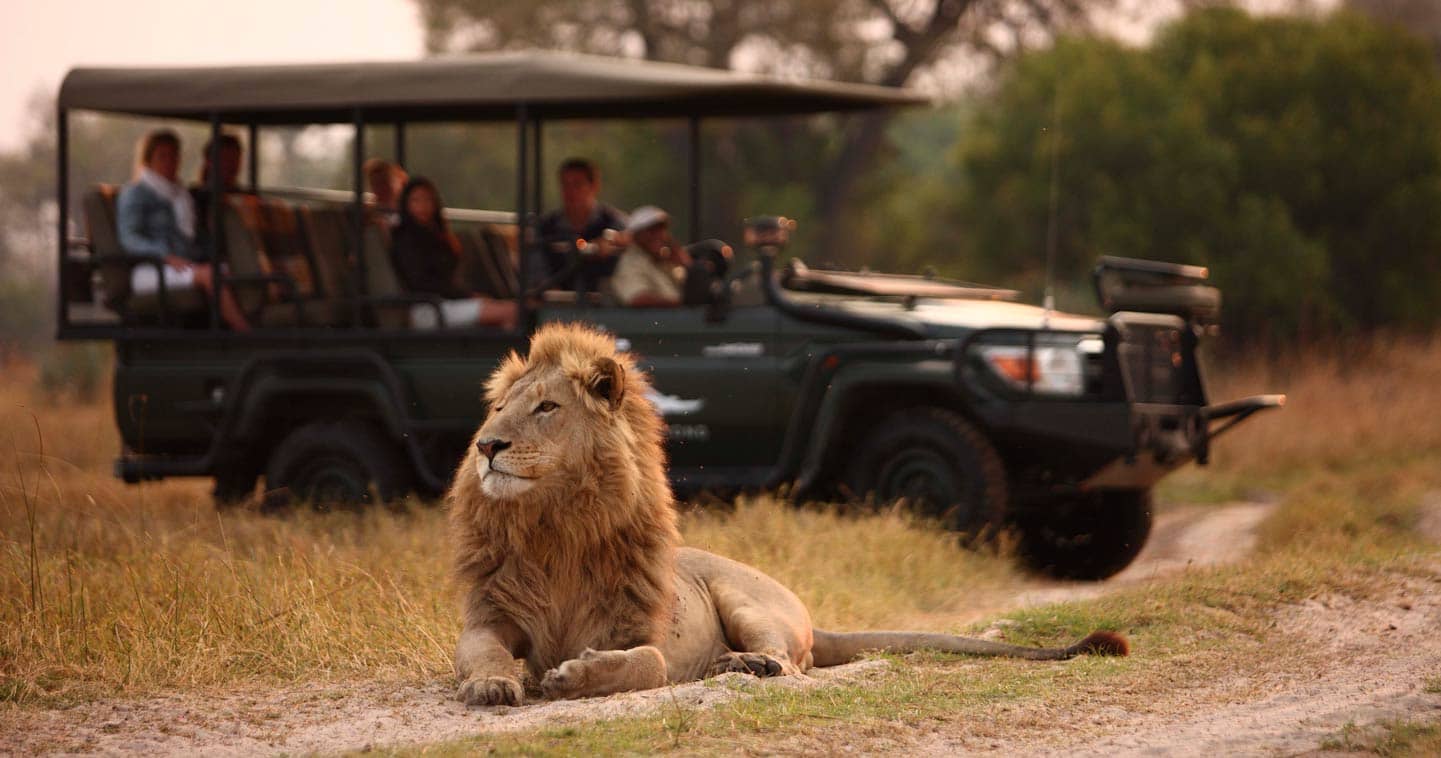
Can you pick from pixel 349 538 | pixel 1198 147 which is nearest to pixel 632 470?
pixel 349 538

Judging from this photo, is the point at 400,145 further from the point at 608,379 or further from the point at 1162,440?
the point at 608,379

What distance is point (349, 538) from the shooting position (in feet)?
28.6

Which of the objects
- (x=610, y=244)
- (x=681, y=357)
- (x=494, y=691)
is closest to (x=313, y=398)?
(x=610, y=244)

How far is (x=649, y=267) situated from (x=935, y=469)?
70.4 inches

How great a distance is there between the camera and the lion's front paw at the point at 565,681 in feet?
18.1

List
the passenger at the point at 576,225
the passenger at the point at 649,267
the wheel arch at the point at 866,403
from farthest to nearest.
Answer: the passenger at the point at 576,225, the passenger at the point at 649,267, the wheel arch at the point at 866,403

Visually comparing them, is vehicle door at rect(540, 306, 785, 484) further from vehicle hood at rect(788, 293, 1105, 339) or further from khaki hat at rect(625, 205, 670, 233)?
khaki hat at rect(625, 205, 670, 233)

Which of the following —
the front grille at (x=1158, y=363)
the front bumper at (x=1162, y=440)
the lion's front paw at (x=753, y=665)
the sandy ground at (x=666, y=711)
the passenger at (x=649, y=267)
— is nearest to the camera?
the sandy ground at (x=666, y=711)

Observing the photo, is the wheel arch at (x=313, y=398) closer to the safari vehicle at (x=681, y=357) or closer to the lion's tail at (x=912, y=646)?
the safari vehicle at (x=681, y=357)

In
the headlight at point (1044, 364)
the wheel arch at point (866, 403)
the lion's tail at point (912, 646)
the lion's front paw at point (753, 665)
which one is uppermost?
the headlight at point (1044, 364)

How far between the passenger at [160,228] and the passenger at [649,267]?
79.1 inches

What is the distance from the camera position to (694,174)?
35.5 feet

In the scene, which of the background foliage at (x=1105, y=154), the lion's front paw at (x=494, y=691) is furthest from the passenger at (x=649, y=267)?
the background foliage at (x=1105, y=154)

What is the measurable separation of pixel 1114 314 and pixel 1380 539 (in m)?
2.08
